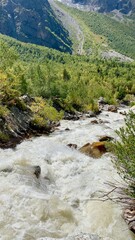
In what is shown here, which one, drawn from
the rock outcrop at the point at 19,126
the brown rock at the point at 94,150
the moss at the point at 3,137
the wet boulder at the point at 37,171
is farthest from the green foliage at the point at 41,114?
the wet boulder at the point at 37,171

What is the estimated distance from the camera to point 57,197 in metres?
21.1

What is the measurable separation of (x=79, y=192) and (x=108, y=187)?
7.96 ft

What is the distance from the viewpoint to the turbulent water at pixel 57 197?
17.0 meters

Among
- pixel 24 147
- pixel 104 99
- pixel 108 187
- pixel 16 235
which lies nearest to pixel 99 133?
pixel 24 147

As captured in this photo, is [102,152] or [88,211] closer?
[88,211]

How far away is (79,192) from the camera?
73.2 ft

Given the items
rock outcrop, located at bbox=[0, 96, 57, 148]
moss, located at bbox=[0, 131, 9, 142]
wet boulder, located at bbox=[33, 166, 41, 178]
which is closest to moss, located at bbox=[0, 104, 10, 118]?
rock outcrop, located at bbox=[0, 96, 57, 148]

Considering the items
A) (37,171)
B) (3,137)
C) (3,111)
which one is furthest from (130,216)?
(3,111)

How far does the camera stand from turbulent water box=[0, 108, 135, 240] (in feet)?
55.8

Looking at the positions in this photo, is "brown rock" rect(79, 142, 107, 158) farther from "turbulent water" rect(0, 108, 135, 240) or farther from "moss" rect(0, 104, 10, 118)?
"moss" rect(0, 104, 10, 118)

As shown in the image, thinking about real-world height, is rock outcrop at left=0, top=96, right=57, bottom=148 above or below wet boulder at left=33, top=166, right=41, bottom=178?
below

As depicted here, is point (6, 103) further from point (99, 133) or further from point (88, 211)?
point (88, 211)

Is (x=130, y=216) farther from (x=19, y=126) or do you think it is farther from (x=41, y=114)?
(x=41, y=114)

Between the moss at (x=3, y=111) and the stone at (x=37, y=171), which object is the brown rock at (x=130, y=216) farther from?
the moss at (x=3, y=111)
